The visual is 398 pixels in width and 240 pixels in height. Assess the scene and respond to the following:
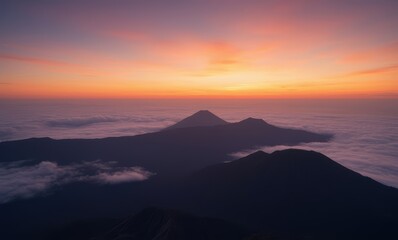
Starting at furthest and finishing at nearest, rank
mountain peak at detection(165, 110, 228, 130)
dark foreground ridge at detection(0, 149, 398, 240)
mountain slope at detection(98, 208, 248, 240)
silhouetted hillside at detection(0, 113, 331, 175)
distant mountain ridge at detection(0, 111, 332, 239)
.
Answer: mountain peak at detection(165, 110, 228, 130), silhouetted hillside at detection(0, 113, 331, 175), distant mountain ridge at detection(0, 111, 332, 239), dark foreground ridge at detection(0, 149, 398, 240), mountain slope at detection(98, 208, 248, 240)

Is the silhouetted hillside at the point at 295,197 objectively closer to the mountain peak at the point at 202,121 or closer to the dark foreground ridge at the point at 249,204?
the dark foreground ridge at the point at 249,204

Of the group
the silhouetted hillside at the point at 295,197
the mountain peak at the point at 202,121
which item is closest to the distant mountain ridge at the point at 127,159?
the silhouetted hillside at the point at 295,197

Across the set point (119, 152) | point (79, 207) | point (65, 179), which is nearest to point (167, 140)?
point (119, 152)

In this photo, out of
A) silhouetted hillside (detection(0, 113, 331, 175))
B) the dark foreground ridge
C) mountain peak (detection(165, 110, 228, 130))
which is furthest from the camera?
mountain peak (detection(165, 110, 228, 130))

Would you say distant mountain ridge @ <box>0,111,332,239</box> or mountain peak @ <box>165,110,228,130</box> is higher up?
mountain peak @ <box>165,110,228,130</box>

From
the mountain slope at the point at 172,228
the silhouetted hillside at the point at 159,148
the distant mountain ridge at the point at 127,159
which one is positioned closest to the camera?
the mountain slope at the point at 172,228

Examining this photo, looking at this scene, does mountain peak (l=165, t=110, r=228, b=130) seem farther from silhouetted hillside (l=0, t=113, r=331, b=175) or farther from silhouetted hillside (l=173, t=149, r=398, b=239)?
silhouetted hillside (l=173, t=149, r=398, b=239)

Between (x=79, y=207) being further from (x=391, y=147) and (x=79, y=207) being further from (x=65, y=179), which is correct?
(x=391, y=147)

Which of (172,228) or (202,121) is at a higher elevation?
(202,121)

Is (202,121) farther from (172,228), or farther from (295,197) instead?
(172,228)

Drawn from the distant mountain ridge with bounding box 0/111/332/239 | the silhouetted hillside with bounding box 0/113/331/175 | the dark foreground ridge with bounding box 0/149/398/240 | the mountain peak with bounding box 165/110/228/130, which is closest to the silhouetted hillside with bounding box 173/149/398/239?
the dark foreground ridge with bounding box 0/149/398/240

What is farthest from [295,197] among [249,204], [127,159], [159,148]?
[159,148]
